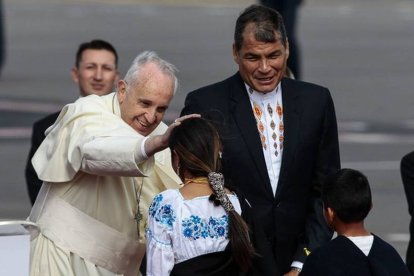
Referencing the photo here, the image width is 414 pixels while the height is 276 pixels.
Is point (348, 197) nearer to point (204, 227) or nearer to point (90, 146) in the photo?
point (204, 227)

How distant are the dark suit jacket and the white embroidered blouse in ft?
2.20

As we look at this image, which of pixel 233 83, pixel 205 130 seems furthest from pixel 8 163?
pixel 205 130

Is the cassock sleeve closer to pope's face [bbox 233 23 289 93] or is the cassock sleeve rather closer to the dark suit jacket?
the dark suit jacket

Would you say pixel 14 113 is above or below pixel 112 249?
below

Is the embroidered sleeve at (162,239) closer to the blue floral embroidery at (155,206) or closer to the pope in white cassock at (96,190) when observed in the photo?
the blue floral embroidery at (155,206)

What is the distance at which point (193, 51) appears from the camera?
19.6m

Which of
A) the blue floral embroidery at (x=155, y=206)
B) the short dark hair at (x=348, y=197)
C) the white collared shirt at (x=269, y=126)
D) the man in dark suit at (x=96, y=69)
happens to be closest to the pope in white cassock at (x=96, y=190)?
the blue floral embroidery at (x=155, y=206)

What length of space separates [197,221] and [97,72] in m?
3.68

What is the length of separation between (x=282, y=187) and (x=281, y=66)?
0.53 metres

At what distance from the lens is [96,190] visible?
5.93m

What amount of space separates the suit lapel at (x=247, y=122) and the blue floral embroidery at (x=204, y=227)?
74 centimetres

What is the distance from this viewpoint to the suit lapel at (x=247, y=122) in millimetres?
6094

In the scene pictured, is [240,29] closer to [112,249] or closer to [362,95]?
[112,249]

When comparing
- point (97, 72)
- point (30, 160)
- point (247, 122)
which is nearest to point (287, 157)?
point (247, 122)
